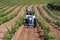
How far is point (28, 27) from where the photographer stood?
2967cm

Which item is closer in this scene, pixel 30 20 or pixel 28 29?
pixel 28 29

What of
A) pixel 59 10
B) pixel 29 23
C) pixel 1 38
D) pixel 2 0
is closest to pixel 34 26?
pixel 29 23

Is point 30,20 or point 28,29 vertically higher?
point 30,20

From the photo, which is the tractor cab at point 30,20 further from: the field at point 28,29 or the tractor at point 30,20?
the field at point 28,29

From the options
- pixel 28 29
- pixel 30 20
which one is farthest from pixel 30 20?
pixel 28 29

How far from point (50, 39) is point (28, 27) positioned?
34.3 feet

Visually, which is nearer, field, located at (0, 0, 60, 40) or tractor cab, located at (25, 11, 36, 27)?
field, located at (0, 0, 60, 40)

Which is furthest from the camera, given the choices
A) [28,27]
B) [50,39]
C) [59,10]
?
[59,10]

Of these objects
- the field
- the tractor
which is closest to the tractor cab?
the tractor

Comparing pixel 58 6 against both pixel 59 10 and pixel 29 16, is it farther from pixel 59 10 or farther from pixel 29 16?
pixel 29 16

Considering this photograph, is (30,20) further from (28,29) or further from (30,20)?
(28,29)

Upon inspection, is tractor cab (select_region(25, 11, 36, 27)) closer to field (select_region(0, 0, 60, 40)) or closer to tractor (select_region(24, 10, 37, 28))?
tractor (select_region(24, 10, 37, 28))

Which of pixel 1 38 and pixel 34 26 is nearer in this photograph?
pixel 1 38

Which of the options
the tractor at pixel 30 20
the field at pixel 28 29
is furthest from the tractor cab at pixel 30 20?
the field at pixel 28 29
